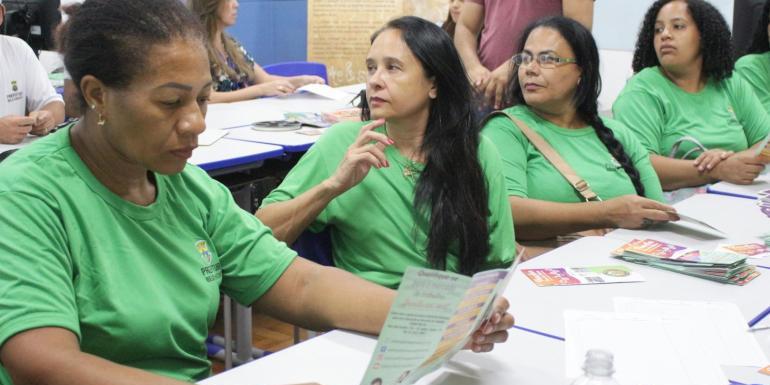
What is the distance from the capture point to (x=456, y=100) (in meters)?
2.39

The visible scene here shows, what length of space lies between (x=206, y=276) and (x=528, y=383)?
589 millimetres

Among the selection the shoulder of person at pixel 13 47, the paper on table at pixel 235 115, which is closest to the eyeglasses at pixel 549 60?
the paper on table at pixel 235 115

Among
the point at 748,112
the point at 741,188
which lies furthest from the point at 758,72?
the point at 741,188

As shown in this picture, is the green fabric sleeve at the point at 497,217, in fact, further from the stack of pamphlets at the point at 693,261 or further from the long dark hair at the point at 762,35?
the long dark hair at the point at 762,35

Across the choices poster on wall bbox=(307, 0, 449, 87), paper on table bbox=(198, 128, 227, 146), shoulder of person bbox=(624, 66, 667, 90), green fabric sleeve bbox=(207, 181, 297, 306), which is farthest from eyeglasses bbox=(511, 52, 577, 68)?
poster on wall bbox=(307, 0, 449, 87)

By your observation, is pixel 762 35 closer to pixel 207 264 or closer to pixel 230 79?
pixel 230 79

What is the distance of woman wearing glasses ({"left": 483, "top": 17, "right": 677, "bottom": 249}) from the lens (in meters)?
2.66

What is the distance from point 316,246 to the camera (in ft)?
7.55

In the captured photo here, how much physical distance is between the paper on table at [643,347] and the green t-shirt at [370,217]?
529mm

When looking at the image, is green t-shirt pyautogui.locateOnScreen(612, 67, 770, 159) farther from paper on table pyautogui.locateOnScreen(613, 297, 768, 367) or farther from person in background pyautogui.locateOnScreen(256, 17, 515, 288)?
paper on table pyautogui.locateOnScreen(613, 297, 768, 367)

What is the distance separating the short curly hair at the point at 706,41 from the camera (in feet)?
11.9

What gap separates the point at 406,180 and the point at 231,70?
9.16ft

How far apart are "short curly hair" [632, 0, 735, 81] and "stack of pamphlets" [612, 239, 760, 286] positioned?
165cm

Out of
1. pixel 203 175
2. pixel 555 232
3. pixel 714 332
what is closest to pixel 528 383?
pixel 714 332
